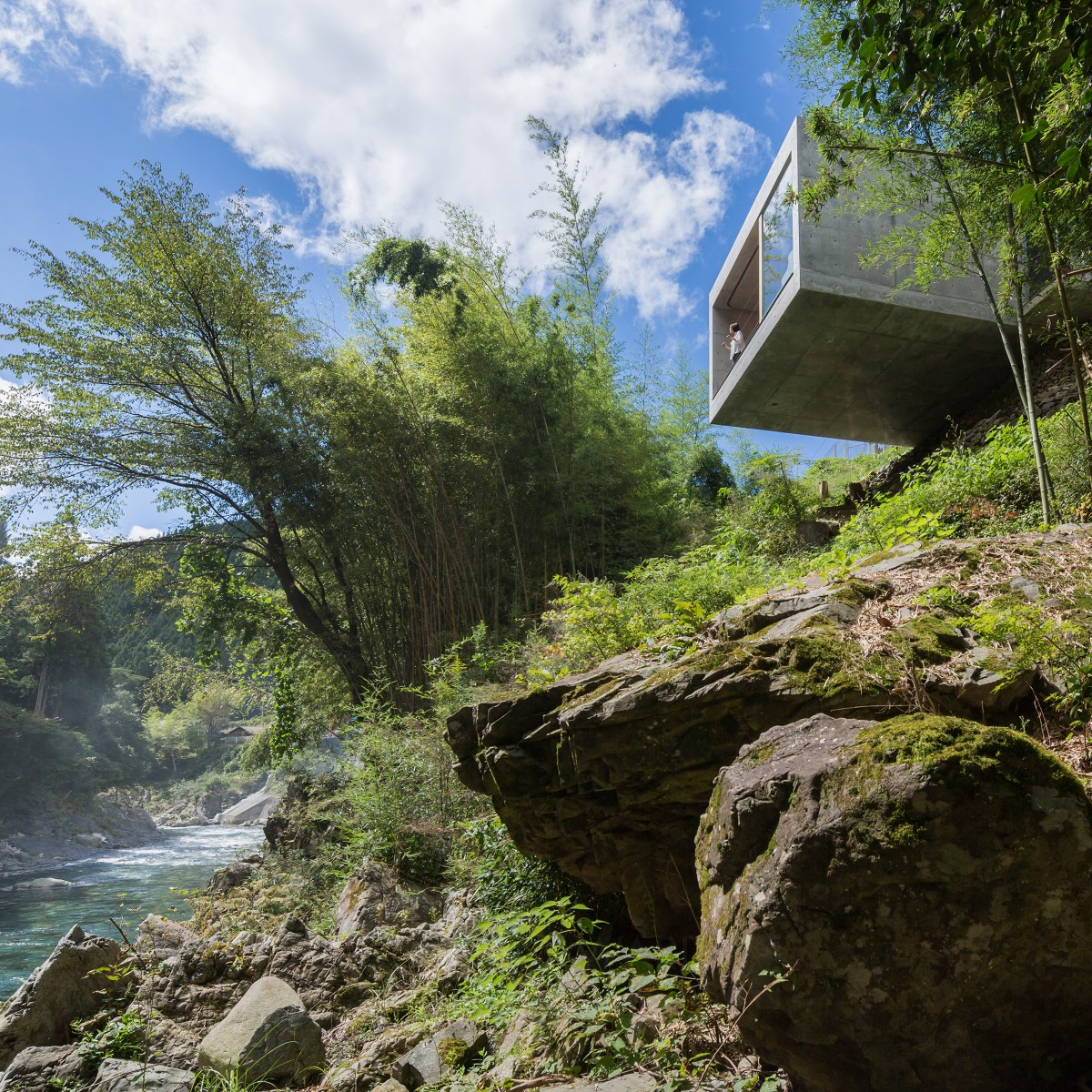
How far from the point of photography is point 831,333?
8156 millimetres

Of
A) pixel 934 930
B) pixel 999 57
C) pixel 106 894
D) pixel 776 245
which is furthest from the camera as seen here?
pixel 106 894

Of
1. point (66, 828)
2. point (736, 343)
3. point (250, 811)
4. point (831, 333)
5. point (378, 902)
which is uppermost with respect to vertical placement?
point (736, 343)

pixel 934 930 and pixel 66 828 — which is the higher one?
pixel 934 930

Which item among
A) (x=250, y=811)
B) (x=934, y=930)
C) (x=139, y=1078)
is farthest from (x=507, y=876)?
(x=250, y=811)

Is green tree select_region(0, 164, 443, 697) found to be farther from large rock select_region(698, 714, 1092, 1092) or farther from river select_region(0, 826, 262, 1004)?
large rock select_region(698, 714, 1092, 1092)

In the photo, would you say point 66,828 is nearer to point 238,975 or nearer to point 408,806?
point 408,806

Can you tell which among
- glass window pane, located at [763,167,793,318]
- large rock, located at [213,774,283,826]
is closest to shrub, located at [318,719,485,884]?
glass window pane, located at [763,167,793,318]

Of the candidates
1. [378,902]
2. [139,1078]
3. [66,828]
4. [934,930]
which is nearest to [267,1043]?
[139,1078]

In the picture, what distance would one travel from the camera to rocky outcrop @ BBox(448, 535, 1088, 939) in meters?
2.34

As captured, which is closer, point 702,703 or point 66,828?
point 702,703

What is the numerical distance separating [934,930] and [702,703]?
1160 mm

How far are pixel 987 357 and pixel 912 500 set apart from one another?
4.39 m

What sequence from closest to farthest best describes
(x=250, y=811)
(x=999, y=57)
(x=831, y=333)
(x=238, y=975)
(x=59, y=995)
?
1. (x=999, y=57)
2. (x=59, y=995)
3. (x=238, y=975)
4. (x=831, y=333)
5. (x=250, y=811)

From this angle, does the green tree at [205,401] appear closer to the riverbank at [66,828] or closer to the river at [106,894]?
the river at [106,894]
